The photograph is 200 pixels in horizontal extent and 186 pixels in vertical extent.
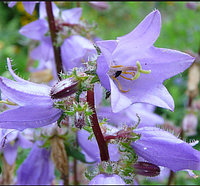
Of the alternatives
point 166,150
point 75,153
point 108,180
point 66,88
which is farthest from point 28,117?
point 75,153

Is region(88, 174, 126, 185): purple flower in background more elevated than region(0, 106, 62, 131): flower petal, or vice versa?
region(0, 106, 62, 131): flower petal

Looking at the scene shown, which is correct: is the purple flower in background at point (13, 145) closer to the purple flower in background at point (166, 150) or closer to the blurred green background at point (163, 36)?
the purple flower in background at point (166, 150)

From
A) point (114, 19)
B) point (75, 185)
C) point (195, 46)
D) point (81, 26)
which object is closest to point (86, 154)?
point (75, 185)

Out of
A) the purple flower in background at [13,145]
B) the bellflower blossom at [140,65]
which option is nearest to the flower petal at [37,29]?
the purple flower in background at [13,145]

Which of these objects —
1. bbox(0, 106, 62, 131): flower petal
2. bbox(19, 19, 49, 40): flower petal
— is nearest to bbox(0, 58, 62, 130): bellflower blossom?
bbox(0, 106, 62, 131): flower petal

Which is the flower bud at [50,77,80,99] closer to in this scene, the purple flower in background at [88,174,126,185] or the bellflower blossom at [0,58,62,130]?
the bellflower blossom at [0,58,62,130]

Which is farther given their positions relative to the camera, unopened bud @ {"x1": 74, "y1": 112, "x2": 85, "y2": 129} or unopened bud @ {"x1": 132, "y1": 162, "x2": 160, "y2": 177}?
unopened bud @ {"x1": 132, "y1": 162, "x2": 160, "y2": 177}
